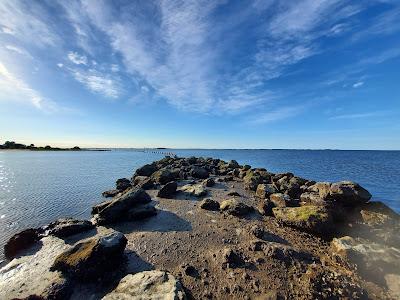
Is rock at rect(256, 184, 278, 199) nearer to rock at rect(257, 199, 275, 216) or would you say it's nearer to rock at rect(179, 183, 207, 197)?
rock at rect(257, 199, 275, 216)

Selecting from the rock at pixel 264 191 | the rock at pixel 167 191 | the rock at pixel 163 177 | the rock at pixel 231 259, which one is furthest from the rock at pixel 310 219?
the rock at pixel 163 177

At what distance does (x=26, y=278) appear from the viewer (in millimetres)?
9641

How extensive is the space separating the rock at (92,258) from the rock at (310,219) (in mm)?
9984


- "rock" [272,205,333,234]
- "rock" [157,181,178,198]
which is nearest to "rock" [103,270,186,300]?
"rock" [272,205,333,234]

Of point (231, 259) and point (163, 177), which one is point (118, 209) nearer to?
point (231, 259)

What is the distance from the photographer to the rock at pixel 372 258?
30.1 ft

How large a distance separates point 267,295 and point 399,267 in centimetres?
586

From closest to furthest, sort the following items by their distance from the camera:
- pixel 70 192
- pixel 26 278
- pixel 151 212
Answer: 1. pixel 26 278
2. pixel 151 212
3. pixel 70 192

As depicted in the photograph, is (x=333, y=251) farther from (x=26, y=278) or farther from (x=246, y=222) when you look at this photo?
(x=26, y=278)

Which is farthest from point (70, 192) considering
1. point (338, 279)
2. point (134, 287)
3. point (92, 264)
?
point (338, 279)

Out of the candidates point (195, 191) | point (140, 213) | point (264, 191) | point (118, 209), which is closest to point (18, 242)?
point (118, 209)

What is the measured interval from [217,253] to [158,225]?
17.5 ft

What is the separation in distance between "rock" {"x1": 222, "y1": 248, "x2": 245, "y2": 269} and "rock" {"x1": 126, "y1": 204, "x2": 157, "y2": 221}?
759 cm

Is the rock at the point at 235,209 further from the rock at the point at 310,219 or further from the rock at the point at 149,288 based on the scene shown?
the rock at the point at 149,288
